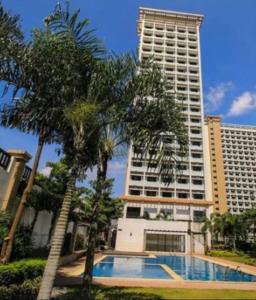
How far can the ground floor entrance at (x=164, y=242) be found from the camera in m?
46.7

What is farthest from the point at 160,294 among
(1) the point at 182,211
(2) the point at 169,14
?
(2) the point at 169,14

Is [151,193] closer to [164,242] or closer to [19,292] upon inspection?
[164,242]

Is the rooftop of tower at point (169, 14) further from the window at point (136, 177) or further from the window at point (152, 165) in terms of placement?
the window at point (152, 165)

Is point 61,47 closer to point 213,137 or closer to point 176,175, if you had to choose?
point 176,175

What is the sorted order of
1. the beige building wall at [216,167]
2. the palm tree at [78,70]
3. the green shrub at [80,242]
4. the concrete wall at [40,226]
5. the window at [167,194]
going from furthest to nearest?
1. the beige building wall at [216,167]
2. the window at [167,194]
3. the green shrub at [80,242]
4. the concrete wall at [40,226]
5. the palm tree at [78,70]

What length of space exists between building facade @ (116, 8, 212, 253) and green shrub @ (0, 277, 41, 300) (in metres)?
8.00

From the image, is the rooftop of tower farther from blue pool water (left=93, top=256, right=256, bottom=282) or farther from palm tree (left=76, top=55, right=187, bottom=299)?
palm tree (left=76, top=55, right=187, bottom=299)

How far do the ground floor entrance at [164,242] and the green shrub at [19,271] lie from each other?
37.5 metres

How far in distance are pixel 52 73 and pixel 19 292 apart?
6.77 m

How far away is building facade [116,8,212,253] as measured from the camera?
46.8 meters

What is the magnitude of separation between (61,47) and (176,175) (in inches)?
211

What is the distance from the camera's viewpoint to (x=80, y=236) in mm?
32656

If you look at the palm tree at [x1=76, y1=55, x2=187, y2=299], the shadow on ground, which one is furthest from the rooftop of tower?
the shadow on ground

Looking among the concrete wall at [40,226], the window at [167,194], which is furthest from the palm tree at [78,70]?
the window at [167,194]
